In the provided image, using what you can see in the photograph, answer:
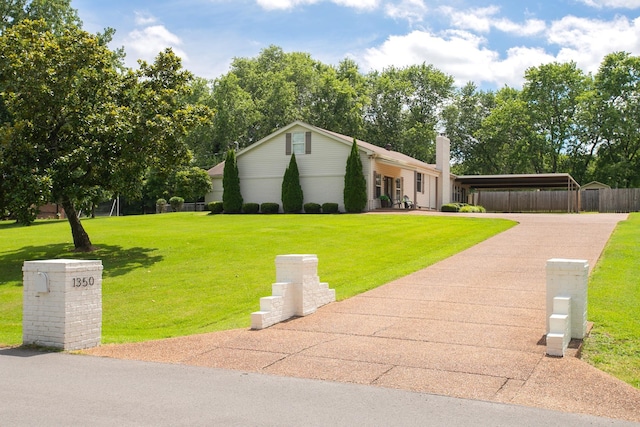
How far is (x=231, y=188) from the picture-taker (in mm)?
36688

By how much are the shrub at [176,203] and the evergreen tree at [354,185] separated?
13770mm

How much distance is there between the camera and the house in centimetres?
3488

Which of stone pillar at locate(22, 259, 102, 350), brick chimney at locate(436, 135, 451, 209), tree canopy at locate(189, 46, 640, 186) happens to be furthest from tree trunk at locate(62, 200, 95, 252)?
tree canopy at locate(189, 46, 640, 186)

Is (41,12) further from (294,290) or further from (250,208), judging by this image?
(294,290)

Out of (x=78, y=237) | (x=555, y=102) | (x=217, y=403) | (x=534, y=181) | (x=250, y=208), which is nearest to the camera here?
(x=217, y=403)

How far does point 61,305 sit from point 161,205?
35.6 meters

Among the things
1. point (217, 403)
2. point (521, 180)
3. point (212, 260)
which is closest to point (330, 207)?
point (521, 180)

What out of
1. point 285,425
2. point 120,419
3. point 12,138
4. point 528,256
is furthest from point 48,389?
point 528,256

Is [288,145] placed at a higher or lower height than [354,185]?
→ higher

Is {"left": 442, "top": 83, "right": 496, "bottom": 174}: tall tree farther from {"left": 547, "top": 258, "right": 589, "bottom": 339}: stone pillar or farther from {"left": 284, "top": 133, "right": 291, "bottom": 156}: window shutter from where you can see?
{"left": 547, "top": 258, "right": 589, "bottom": 339}: stone pillar

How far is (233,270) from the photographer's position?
14.9m

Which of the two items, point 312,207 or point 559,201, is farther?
point 559,201

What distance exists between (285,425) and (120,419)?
1442 millimetres

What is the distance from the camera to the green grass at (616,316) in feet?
23.7
